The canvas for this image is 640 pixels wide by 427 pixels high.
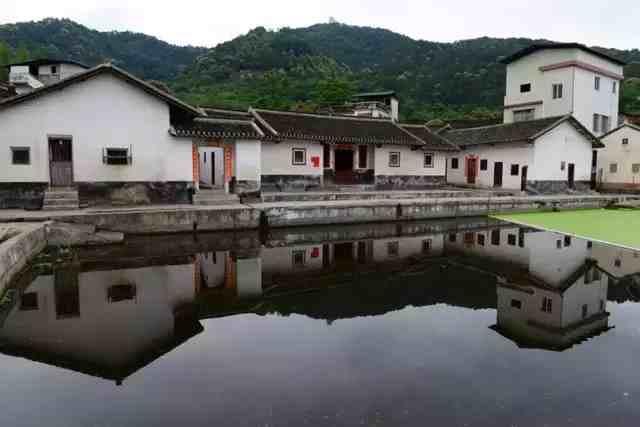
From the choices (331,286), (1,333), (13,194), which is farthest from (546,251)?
(13,194)

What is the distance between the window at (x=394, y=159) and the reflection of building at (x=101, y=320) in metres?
16.3

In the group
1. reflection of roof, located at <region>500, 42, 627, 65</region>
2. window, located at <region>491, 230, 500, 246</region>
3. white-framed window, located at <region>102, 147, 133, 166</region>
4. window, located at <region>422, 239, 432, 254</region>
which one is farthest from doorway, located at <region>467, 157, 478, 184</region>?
white-framed window, located at <region>102, 147, 133, 166</region>

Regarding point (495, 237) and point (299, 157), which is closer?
point (495, 237)

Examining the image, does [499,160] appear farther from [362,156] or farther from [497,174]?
[362,156]

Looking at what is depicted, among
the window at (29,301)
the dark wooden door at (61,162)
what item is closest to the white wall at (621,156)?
the dark wooden door at (61,162)

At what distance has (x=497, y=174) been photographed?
84.4 ft

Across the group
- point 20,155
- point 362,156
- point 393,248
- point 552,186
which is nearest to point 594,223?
point 552,186

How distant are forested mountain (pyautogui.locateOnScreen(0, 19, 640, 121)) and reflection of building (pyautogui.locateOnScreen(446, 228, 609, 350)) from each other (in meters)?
35.2

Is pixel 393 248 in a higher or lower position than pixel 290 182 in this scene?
lower

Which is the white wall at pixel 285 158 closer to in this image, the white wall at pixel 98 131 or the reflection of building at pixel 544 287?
the white wall at pixel 98 131

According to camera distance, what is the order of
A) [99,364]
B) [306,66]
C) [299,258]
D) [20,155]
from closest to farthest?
[99,364]
[299,258]
[20,155]
[306,66]

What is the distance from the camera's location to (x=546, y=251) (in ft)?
37.5

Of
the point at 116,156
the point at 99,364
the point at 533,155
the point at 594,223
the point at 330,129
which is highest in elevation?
the point at 330,129

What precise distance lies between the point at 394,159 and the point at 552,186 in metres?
9.09
